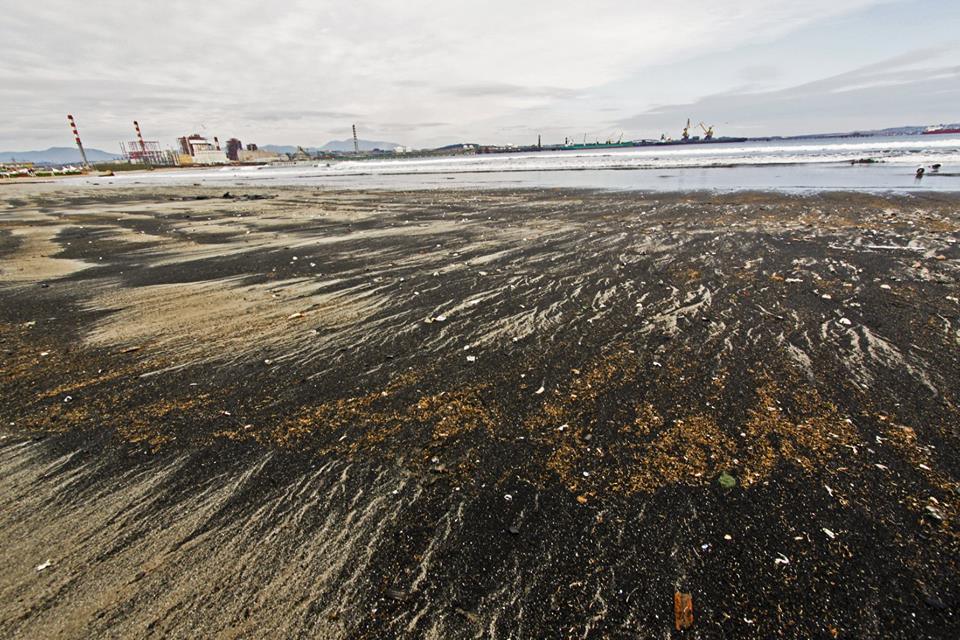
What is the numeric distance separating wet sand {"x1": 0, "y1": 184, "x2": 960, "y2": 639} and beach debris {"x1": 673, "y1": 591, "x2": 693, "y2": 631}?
3cm

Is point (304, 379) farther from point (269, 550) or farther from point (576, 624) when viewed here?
point (576, 624)

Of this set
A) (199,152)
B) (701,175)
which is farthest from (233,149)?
(701,175)

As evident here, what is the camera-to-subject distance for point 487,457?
2.85 m

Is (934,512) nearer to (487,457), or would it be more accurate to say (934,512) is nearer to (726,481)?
(726,481)

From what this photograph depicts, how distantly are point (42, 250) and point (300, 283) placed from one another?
8.85 metres

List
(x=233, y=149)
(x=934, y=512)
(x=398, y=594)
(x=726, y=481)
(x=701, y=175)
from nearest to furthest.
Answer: (x=398, y=594) < (x=934, y=512) < (x=726, y=481) < (x=701, y=175) < (x=233, y=149)

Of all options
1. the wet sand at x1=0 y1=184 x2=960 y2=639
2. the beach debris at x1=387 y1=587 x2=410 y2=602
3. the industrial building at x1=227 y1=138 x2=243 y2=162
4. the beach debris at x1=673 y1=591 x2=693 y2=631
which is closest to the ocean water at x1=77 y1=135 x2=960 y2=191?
the wet sand at x1=0 y1=184 x2=960 y2=639

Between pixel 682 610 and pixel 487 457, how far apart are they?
4.48 ft

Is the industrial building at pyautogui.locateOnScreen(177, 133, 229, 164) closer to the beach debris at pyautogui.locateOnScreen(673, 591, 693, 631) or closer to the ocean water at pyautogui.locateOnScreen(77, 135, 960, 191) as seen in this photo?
the ocean water at pyautogui.locateOnScreen(77, 135, 960, 191)

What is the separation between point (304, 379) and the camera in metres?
3.94

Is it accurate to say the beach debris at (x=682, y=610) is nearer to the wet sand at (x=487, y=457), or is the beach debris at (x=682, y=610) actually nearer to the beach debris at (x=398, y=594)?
the wet sand at (x=487, y=457)

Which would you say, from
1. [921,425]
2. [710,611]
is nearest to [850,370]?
[921,425]

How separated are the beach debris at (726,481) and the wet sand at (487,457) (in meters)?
0.03

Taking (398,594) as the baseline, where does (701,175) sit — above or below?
above
